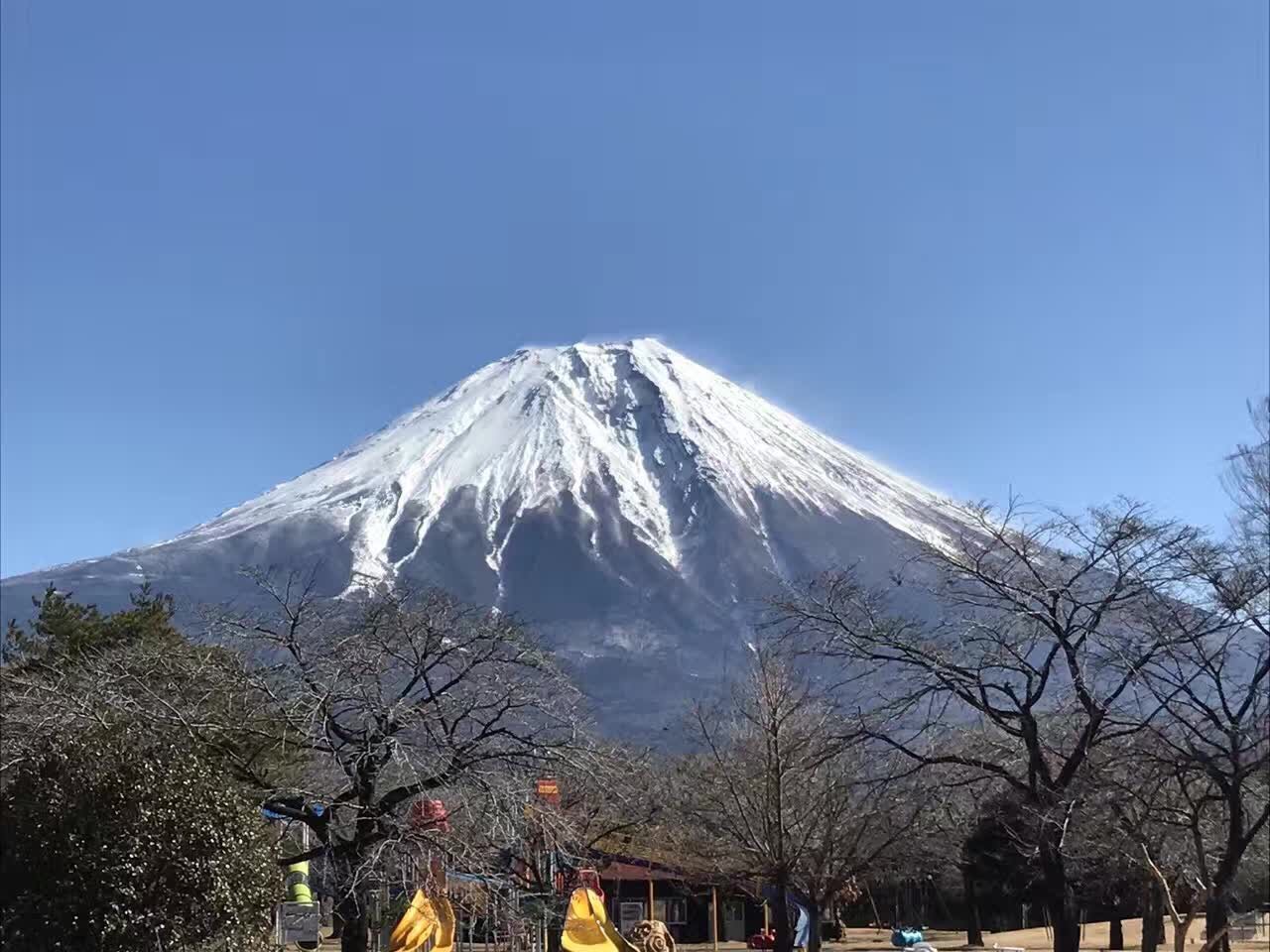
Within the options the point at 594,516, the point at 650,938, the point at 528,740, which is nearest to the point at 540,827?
the point at 528,740

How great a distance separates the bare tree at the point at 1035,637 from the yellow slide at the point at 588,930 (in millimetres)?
3994

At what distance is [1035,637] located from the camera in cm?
1652

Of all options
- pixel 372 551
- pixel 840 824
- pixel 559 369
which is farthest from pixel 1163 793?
pixel 559 369

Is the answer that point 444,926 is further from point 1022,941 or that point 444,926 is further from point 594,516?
point 594,516

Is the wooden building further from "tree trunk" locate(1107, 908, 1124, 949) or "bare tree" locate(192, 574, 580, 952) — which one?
"bare tree" locate(192, 574, 580, 952)

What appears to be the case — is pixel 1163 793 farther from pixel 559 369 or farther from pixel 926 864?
pixel 559 369

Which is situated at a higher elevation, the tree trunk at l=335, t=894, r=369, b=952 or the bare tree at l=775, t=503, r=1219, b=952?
the bare tree at l=775, t=503, r=1219, b=952

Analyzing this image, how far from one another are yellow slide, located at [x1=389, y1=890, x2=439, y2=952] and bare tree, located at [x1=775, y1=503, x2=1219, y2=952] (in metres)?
5.58

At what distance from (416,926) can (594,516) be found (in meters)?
139

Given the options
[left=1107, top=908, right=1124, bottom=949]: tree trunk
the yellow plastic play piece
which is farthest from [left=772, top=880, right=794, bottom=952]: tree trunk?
[left=1107, top=908, right=1124, bottom=949]: tree trunk

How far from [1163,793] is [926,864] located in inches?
899

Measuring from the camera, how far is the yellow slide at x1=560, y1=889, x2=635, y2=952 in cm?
1448

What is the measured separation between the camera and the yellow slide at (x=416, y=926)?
16.3m

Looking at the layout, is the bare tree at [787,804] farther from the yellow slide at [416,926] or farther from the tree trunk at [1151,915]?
the yellow slide at [416,926]
